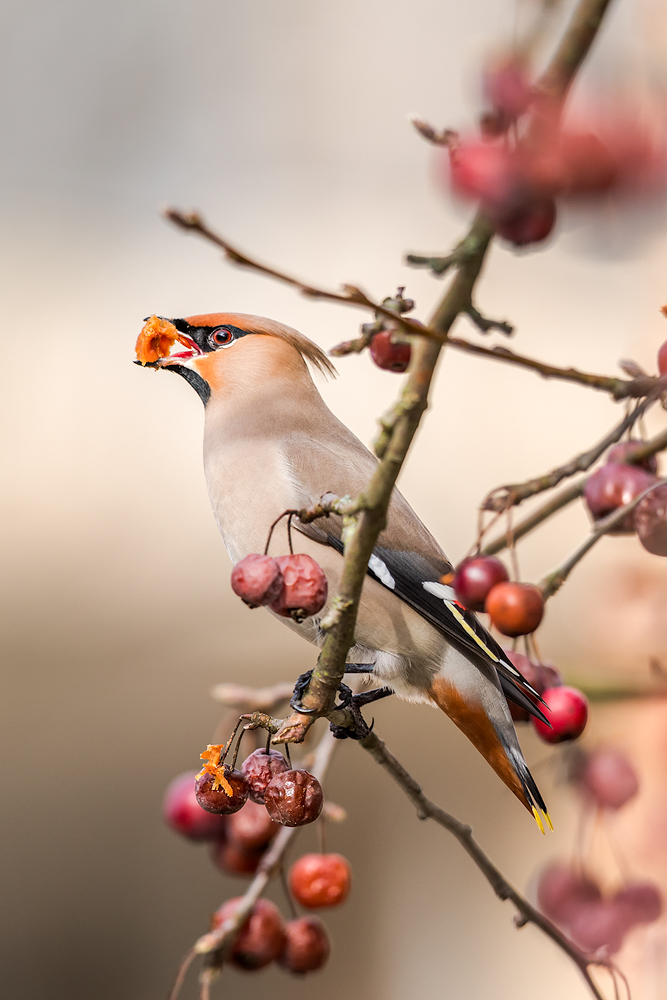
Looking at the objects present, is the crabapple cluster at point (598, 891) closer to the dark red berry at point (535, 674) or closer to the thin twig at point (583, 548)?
the dark red berry at point (535, 674)

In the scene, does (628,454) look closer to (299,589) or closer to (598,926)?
(299,589)

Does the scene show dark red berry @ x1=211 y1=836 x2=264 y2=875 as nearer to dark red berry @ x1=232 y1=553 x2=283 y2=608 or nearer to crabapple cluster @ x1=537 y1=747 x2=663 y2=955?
crabapple cluster @ x1=537 y1=747 x2=663 y2=955

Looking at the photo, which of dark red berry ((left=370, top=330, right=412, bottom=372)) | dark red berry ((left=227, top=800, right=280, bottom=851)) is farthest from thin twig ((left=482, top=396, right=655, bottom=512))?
dark red berry ((left=227, top=800, right=280, bottom=851))

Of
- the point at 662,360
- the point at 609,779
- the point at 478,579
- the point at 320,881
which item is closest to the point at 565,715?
the point at 609,779

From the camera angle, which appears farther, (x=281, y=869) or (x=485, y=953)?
(x=485, y=953)

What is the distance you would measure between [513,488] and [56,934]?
3.47 meters

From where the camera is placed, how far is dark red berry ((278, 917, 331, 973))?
1482 mm

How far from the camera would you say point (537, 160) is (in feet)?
2.05

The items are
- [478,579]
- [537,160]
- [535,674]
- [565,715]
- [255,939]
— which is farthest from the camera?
[255,939]

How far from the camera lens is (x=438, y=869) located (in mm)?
3982

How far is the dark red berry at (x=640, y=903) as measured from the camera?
1.24 meters

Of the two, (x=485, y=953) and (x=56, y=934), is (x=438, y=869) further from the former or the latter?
(x=56, y=934)

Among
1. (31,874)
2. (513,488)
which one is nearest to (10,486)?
(31,874)

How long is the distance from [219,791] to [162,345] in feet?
2.93
